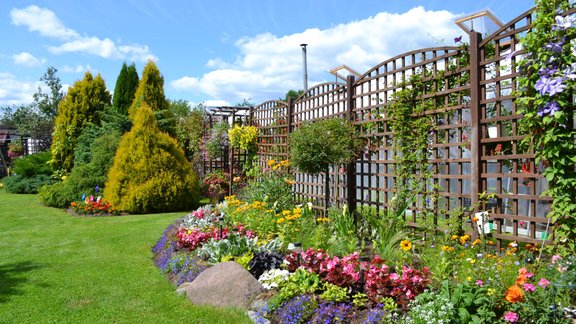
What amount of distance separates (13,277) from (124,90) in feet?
32.4

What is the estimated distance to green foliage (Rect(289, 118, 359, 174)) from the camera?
6297 millimetres

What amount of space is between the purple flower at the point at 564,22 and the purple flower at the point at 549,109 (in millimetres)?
644

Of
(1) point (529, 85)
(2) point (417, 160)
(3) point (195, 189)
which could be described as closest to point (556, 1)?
(1) point (529, 85)

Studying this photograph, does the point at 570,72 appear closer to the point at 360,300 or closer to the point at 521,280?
the point at 521,280

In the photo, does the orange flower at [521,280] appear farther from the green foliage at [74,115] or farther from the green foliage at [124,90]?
the green foliage at [74,115]

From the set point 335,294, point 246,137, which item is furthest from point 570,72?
point 246,137

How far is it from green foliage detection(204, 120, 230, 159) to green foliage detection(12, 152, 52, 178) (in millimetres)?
6772

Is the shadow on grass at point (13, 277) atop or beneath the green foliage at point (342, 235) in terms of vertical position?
beneath

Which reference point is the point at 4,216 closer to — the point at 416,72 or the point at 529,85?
the point at 416,72

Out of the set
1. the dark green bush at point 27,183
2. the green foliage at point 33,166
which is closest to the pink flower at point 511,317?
the dark green bush at point 27,183

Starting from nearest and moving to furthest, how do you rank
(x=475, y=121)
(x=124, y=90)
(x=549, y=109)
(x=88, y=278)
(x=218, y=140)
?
(x=549, y=109)
(x=475, y=121)
(x=88, y=278)
(x=218, y=140)
(x=124, y=90)

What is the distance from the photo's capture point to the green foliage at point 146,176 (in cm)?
1000

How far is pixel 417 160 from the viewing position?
5.37 m

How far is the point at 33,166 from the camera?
1555 cm
